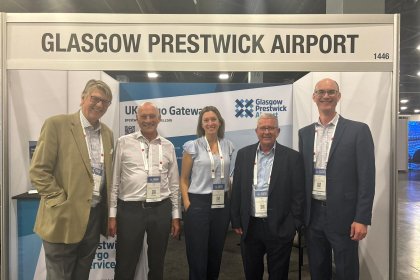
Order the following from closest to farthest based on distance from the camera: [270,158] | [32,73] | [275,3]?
[270,158] < [32,73] < [275,3]

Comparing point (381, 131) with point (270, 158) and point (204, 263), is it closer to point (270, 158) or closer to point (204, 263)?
point (270, 158)

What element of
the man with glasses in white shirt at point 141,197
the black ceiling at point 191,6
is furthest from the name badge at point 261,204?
the black ceiling at point 191,6

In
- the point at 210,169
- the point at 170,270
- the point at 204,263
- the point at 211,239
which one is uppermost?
the point at 210,169

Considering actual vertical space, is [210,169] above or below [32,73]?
below

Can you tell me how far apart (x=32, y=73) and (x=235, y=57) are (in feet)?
5.21

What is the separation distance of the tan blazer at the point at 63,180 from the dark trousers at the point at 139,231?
308mm

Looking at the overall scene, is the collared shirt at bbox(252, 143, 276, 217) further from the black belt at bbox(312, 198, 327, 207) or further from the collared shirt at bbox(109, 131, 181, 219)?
the collared shirt at bbox(109, 131, 181, 219)

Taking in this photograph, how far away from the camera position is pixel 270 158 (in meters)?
2.37

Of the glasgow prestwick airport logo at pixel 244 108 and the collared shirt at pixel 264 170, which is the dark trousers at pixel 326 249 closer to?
the collared shirt at pixel 264 170

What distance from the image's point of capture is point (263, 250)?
243 centimetres

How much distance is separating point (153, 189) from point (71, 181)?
526 mm

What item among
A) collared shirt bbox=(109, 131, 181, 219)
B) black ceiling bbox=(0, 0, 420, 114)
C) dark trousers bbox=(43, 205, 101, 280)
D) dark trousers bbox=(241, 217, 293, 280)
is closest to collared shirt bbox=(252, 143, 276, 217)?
dark trousers bbox=(241, 217, 293, 280)

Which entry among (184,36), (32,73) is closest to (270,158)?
(184,36)

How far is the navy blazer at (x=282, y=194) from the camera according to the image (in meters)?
2.29
